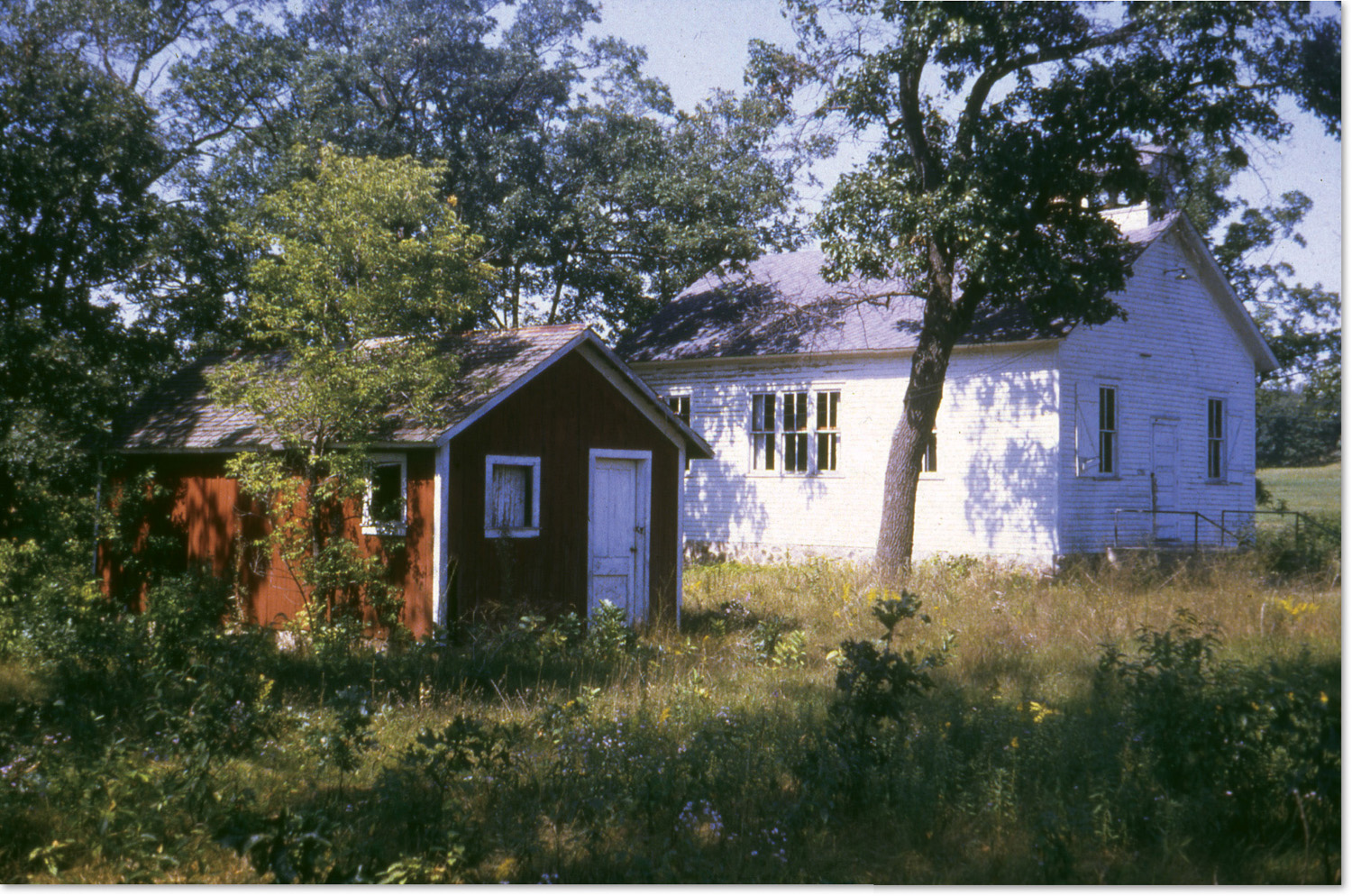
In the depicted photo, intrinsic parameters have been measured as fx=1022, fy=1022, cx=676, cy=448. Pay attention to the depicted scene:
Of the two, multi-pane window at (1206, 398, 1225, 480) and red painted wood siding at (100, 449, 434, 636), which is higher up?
multi-pane window at (1206, 398, 1225, 480)

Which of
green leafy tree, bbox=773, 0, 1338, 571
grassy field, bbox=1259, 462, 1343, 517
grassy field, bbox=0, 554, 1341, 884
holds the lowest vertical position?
grassy field, bbox=0, 554, 1341, 884

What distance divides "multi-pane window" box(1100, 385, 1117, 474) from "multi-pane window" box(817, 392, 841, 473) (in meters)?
4.45

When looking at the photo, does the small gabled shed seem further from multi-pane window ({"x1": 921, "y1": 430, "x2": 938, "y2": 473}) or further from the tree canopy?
multi-pane window ({"x1": 921, "y1": 430, "x2": 938, "y2": 473})

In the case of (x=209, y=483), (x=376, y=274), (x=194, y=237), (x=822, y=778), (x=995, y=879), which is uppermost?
(x=194, y=237)

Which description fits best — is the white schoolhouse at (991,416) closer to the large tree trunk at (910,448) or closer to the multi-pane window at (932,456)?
the multi-pane window at (932,456)

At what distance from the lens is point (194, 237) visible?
15.5m

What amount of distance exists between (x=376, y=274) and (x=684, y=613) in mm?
5791

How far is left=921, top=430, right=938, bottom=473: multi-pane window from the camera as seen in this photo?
17.7 m

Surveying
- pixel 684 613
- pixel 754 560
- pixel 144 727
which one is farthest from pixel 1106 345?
pixel 144 727

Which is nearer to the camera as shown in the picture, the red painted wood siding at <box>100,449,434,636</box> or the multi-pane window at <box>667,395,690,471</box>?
the red painted wood siding at <box>100,449,434,636</box>

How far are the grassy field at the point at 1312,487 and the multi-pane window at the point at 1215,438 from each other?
208 inches

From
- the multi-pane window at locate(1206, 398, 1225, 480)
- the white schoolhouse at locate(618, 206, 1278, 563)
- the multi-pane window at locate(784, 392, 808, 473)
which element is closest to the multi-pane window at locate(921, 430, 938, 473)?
the white schoolhouse at locate(618, 206, 1278, 563)

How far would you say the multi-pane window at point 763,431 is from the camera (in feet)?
64.4

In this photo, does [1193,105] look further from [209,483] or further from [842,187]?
[209,483]
